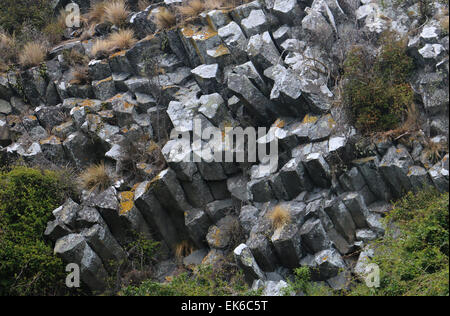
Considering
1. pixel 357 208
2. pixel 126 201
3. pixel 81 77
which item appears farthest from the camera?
pixel 81 77

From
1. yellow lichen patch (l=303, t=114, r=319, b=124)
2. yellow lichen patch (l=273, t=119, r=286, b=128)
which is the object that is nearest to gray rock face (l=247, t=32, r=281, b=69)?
yellow lichen patch (l=273, t=119, r=286, b=128)

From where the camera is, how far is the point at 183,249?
11594mm

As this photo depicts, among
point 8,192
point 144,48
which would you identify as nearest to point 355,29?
point 144,48

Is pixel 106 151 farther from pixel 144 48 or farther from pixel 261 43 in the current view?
pixel 261 43

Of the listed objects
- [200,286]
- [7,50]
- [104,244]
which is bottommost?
[200,286]

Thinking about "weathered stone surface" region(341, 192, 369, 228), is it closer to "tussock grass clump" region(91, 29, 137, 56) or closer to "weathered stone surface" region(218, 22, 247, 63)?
"weathered stone surface" region(218, 22, 247, 63)

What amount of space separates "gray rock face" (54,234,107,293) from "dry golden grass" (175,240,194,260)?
188 centimetres

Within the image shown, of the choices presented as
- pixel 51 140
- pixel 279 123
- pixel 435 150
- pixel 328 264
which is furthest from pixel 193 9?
pixel 328 264

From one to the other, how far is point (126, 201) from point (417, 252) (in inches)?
→ 272

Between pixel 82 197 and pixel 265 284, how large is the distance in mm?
5475

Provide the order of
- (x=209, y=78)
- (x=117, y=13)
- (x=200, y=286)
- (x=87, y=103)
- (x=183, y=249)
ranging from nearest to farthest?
(x=200, y=286)
(x=183, y=249)
(x=209, y=78)
(x=87, y=103)
(x=117, y=13)

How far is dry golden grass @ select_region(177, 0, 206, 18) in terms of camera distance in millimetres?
14133

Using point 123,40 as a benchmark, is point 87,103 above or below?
below

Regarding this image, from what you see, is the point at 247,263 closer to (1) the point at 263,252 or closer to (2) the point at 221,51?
(1) the point at 263,252
